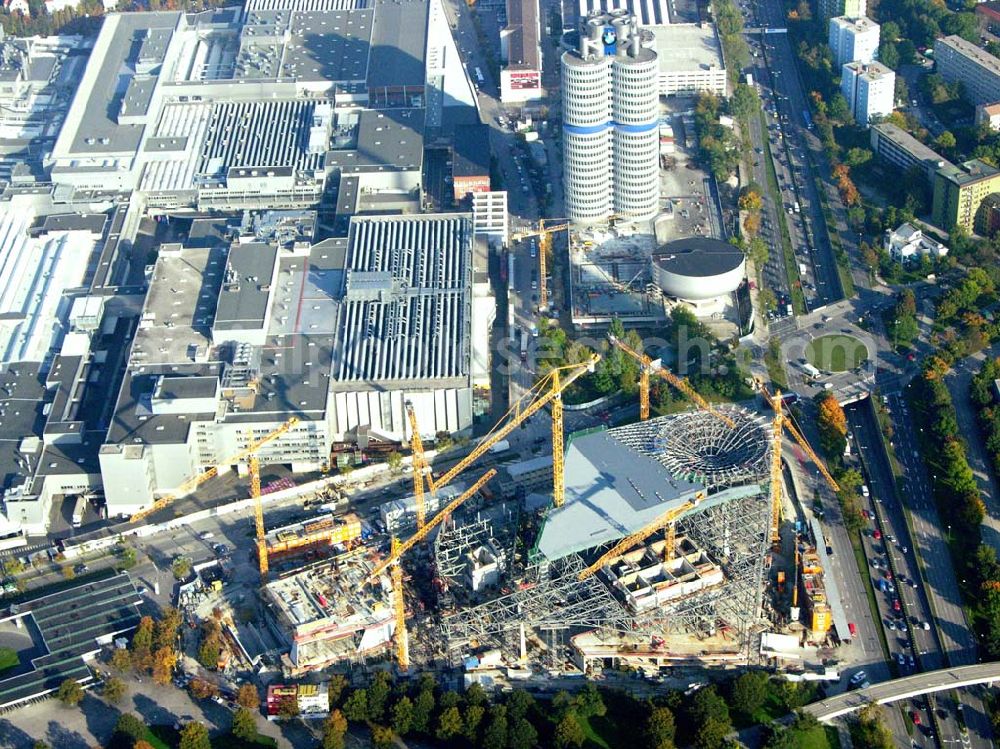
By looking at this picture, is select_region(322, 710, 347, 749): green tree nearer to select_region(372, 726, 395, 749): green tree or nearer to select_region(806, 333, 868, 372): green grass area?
select_region(372, 726, 395, 749): green tree

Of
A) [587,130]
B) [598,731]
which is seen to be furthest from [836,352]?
[598,731]

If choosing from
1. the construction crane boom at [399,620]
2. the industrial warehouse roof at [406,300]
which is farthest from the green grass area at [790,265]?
the construction crane boom at [399,620]

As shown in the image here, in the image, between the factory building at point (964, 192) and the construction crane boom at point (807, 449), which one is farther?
the factory building at point (964, 192)

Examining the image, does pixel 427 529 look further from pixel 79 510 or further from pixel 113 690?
pixel 79 510

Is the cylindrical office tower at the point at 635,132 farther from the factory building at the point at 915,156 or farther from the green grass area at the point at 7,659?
the green grass area at the point at 7,659

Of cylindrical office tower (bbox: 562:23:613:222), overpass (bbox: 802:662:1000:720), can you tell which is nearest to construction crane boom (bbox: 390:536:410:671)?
overpass (bbox: 802:662:1000:720)

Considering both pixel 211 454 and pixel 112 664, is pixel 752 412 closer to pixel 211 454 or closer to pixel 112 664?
pixel 211 454
